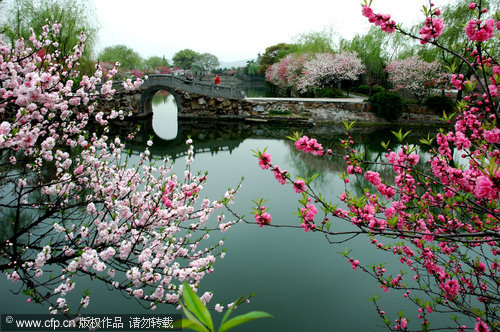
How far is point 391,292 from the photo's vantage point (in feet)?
16.1

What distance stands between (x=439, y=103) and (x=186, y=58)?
8275cm

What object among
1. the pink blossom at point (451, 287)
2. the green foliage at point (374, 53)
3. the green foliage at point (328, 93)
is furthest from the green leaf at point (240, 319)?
the green foliage at point (374, 53)

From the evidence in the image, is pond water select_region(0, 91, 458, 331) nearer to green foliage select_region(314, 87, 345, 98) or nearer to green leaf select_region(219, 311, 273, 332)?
green leaf select_region(219, 311, 273, 332)

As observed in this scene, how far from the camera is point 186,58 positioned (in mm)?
90688

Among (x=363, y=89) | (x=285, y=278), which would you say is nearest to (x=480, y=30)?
(x=285, y=278)

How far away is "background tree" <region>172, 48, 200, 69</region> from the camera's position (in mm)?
90125

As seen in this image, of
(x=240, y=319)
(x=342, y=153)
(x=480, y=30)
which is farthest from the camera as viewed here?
(x=342, y=153)

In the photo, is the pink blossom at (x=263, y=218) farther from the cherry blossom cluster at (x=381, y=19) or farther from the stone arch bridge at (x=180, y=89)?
the stone arch bridge at (x=180, y=89)

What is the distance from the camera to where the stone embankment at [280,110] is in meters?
19.9

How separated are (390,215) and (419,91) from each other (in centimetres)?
2123

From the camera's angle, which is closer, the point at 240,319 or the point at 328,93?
the point at 240,319

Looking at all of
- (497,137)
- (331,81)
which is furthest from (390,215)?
(331,81)

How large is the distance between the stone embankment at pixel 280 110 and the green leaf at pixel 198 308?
64.3ft

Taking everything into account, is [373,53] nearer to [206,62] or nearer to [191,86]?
[191,86]
